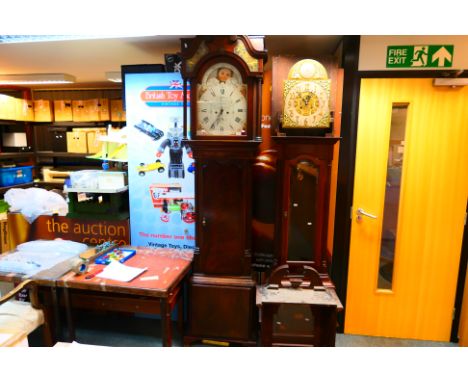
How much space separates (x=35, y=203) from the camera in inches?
107

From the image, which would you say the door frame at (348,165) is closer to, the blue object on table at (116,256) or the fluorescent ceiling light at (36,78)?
the blue object on table at (116,256)

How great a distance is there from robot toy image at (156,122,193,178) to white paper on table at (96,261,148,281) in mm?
783

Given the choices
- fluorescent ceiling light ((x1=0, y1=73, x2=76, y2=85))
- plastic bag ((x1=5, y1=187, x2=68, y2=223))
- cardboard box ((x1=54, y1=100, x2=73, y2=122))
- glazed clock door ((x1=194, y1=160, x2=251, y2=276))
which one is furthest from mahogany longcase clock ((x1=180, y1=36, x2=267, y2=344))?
cardboard box ((x1=54, y1=100, x2=73, y2=122))

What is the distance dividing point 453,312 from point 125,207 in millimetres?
2792

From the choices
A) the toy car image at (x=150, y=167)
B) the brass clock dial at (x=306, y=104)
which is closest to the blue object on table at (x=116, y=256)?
the toy car image at (x=150, y=167)

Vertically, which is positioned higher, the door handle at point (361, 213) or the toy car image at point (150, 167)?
the toy car image at point (150, 167)

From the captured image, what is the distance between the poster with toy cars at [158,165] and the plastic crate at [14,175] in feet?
9.11

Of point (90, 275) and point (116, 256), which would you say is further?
point (116, 256)

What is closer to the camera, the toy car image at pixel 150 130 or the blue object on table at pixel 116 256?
the blue object on table at pixel 116 256

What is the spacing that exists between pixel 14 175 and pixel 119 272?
11.0 feet

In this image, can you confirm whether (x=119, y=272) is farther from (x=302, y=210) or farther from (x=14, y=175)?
(x=14, y=175)

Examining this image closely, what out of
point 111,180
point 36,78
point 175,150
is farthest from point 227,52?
point 36,78

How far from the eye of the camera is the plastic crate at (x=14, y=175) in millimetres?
4184
